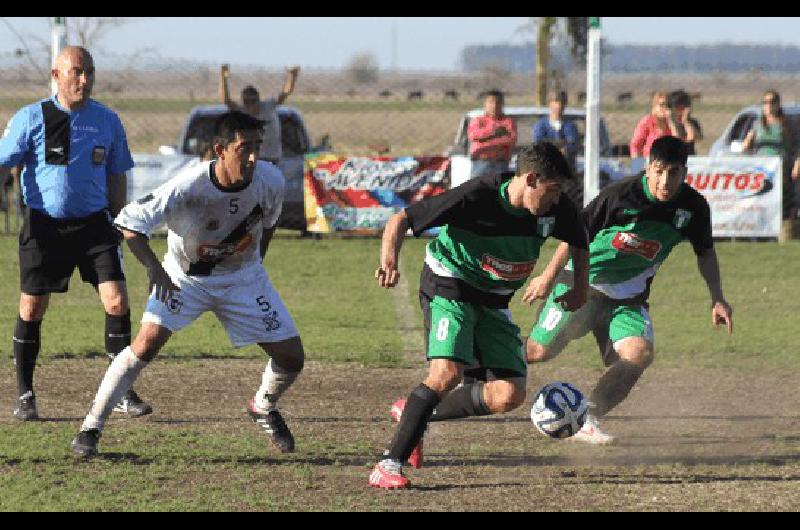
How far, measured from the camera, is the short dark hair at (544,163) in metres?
7.00

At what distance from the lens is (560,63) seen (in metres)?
27.4

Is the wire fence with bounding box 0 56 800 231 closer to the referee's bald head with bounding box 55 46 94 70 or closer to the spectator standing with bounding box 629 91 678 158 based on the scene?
the spectator standing with bounding box 629 91 678 158

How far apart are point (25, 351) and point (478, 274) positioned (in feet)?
10.2

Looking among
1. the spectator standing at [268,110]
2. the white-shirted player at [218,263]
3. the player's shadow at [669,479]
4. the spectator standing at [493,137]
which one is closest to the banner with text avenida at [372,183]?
the spectator standing at [493,137]

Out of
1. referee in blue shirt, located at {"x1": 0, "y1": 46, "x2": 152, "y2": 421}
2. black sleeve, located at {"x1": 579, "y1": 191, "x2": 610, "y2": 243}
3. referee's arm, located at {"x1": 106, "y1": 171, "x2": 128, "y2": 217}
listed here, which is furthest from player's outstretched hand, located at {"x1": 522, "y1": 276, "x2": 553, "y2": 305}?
referee's arm, located at {"x1": 106, "y1": 171, "x2": 128, "y2": 217}

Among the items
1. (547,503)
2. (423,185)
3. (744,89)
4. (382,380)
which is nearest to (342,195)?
(423,185)

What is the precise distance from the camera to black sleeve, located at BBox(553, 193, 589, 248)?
7383 mm

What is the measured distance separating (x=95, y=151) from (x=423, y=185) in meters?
10.3

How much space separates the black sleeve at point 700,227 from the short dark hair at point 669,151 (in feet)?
1.17

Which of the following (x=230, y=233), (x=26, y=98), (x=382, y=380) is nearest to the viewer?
(x=230, y=233)

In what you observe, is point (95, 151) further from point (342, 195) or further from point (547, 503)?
point (342, 195)

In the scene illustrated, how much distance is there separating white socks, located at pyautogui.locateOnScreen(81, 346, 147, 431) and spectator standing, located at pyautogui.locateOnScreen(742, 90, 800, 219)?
12768mm

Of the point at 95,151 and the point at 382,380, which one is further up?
the point at 95,151

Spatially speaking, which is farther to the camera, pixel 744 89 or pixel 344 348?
pixel 744 89
